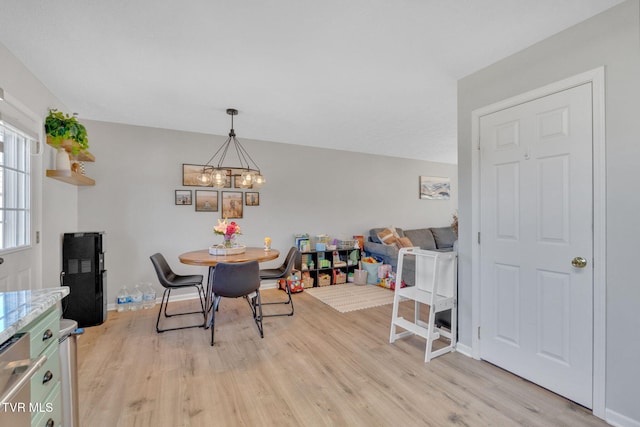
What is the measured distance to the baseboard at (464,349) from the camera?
7.99 feet

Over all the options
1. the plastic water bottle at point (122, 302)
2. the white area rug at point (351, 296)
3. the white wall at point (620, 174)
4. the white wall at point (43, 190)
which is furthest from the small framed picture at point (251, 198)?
the white wall at point (620, 174)

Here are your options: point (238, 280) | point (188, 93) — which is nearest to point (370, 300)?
point (238, 280)

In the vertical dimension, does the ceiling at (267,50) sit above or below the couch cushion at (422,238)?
above

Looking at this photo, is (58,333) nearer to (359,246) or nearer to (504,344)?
(504,344)

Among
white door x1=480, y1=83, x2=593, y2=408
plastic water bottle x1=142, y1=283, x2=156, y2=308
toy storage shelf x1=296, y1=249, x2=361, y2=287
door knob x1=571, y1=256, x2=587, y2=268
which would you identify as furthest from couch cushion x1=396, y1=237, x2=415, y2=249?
plastic water bottle x1=142, y1=283, x2=156, y2=308

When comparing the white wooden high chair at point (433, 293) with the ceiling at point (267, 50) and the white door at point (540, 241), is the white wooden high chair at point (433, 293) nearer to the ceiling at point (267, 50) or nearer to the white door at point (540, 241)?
the white door at point (540, 241)

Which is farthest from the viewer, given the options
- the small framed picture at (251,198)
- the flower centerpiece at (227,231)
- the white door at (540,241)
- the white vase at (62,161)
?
the small framed picture at (251,198)

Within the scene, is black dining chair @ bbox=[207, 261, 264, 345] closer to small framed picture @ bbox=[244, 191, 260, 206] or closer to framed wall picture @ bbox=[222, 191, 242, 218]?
framed wall picture @ bbox=[222, 191, 242, 218]

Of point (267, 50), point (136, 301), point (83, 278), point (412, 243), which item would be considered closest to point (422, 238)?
point (412, 243)

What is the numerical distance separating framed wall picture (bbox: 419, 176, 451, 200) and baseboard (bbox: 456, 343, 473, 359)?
4.13 meters

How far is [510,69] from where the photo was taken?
2.18m

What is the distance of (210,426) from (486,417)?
1612 mm

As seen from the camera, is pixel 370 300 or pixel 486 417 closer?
pixel 486 417

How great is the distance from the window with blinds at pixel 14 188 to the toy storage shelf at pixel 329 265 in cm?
317
